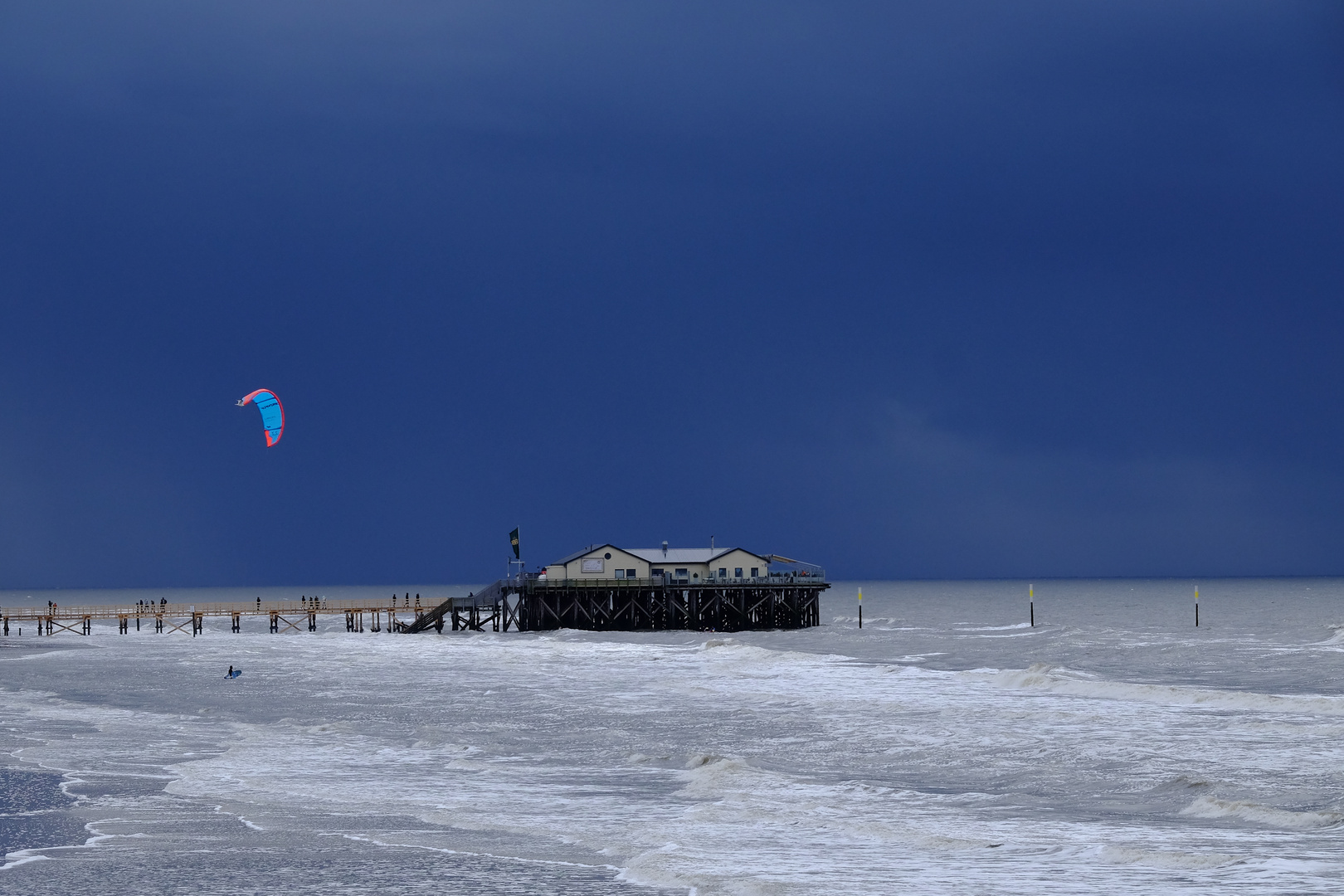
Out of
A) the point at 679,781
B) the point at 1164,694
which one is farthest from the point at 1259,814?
the point at 1164,694

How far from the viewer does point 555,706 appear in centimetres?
3316

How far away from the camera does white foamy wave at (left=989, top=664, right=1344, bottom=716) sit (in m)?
31.1

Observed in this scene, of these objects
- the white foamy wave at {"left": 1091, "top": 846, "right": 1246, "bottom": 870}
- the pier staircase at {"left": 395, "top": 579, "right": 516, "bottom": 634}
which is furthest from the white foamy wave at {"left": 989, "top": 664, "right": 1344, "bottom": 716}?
the pier staircase at {"left": 395, "top": 579, "right": 516, "bottom": 634}

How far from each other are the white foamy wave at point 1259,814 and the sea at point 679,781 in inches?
2.0

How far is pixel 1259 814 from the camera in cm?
1680

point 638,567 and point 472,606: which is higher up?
point 638,567

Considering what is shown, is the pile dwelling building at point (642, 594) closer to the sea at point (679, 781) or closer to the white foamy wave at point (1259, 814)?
the sea at point (679, 781)

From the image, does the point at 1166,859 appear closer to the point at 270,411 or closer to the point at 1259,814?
the point at 1259,814

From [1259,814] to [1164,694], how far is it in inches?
737

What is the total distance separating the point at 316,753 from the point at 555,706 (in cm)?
999

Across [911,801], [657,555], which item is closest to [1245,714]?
[911,801]

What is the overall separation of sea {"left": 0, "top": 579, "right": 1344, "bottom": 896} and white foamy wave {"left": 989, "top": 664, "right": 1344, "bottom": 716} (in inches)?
6.6

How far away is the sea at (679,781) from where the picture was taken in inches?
537

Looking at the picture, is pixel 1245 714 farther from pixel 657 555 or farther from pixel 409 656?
pixel 657 555
